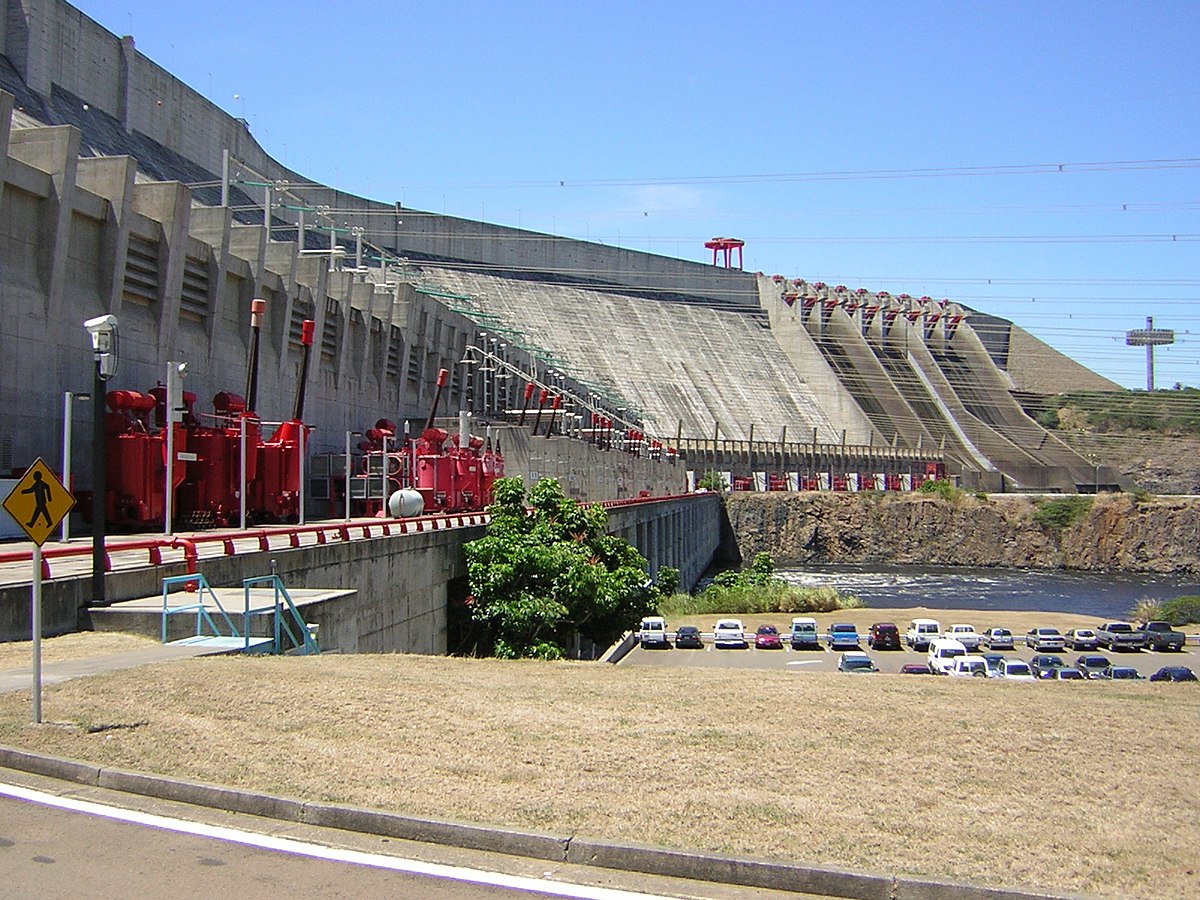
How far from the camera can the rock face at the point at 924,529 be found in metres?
99.4

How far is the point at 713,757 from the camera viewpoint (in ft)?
30.0

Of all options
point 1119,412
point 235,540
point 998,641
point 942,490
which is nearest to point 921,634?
point 998,641

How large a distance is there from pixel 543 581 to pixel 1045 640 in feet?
75.2

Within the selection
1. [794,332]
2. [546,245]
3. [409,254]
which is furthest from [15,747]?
[794,332]

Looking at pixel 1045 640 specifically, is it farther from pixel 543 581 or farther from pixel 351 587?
pixel 351 587

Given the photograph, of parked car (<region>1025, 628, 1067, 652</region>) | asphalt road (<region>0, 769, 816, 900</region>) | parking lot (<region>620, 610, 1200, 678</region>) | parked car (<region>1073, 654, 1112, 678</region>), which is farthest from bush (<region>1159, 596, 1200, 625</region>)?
asphalt road (<region>0, 769, 816, 900</region>)

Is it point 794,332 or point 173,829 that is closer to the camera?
point 173,829

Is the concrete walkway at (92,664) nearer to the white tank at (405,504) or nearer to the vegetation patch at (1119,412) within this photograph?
the white tank at (405,504)

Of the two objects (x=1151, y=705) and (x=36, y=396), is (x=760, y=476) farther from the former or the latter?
(x=1151, y=705)

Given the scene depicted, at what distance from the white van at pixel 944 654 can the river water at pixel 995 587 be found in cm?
2681

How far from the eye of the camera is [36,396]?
2545 cm

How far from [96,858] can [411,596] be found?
17.4m

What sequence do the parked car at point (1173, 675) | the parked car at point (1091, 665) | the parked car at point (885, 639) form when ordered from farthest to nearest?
1. the parked car at point (885, 639)
2. the parked car at point (1091, 665)
3. the parked car at point (1173, 675)

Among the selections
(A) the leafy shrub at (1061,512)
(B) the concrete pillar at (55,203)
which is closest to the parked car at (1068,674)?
(B) the concrete pillar at (55,203)
